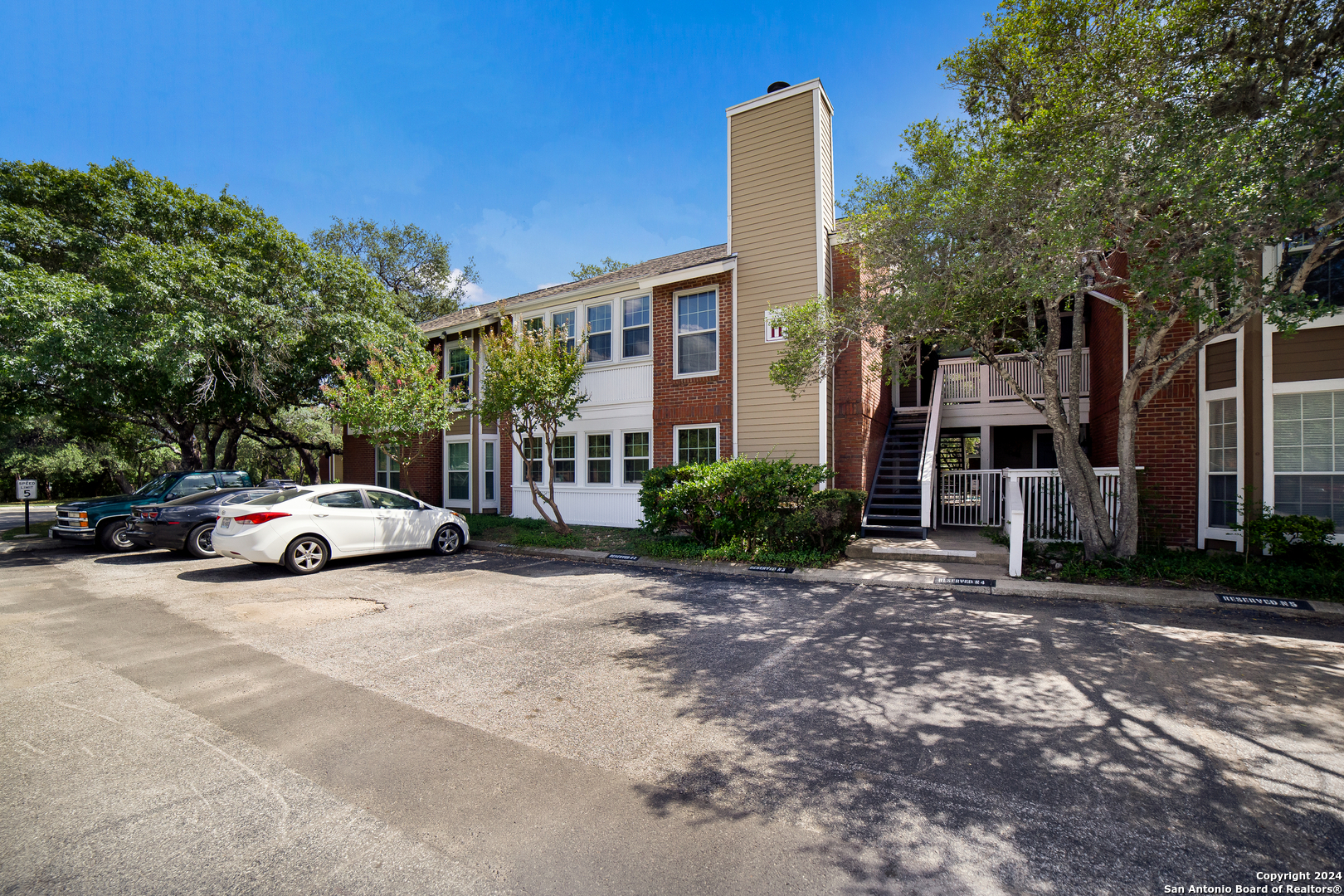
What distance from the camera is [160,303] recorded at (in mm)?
13531

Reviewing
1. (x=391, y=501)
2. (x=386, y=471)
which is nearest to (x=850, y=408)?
(x=391, y=501)

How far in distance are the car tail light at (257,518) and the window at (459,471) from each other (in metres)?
8.45

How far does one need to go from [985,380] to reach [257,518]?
634 inches

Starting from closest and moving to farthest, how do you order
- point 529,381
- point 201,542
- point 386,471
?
point 529,381
point 201,542
point 386,471

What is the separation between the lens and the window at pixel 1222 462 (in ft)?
29.5

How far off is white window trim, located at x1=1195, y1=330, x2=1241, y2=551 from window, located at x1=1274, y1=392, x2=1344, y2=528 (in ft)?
0.52

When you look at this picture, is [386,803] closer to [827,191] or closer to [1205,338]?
[1205,338]

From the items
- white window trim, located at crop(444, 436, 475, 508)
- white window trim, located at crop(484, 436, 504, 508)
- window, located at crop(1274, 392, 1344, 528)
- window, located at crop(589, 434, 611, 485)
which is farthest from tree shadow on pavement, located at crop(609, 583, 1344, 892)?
white window trim, located at crop(444, 436, 475, 508)

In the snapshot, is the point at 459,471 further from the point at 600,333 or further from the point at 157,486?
the point at 157,486

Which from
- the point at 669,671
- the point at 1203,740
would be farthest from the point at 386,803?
the point at 1203,740

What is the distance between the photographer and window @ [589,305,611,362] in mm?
15227

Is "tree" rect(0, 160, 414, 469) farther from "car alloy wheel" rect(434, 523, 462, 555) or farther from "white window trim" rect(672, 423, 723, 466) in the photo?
"white window trim" rect(672, 423, 723, 466)

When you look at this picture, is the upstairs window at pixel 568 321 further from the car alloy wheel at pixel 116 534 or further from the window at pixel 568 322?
the car alloy wheel at pixel 116 534

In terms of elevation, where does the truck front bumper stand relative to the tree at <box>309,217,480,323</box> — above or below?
below
